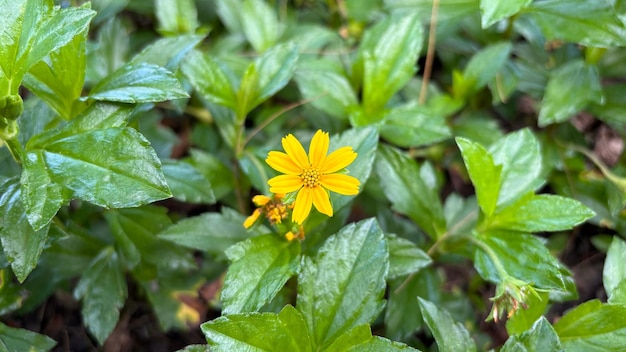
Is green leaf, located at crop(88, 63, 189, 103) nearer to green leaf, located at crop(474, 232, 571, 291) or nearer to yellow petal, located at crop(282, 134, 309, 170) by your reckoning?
yellow petal, located at crop(282, 134, 309, 170)

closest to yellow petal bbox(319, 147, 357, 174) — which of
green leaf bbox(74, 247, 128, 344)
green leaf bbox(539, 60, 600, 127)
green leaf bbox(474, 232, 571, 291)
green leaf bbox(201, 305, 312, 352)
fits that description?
green leaf bbox(201, 305, 312, 352)

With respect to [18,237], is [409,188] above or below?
below

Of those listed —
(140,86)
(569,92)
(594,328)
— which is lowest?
(594,328)

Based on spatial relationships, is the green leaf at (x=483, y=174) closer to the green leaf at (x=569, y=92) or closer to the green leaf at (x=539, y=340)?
the green leaf at (x=539, y=340)

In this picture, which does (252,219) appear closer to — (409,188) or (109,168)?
(109,168)

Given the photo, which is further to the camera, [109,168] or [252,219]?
[252,219]

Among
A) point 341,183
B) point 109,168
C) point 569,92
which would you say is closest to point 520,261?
point 341,183

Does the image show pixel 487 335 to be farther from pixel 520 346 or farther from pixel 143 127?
pixel 143 127
